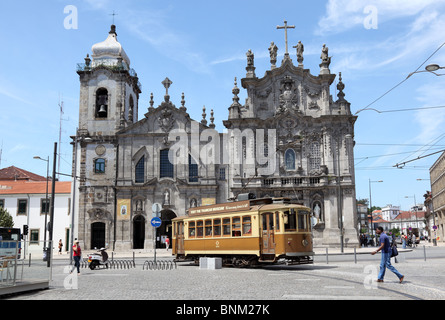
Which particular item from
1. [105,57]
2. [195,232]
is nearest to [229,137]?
[105,57]

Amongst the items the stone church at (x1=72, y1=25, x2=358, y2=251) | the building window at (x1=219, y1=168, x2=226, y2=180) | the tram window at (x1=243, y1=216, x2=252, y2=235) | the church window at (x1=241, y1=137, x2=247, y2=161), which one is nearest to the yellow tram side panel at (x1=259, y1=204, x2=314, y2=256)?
the tram window at (x1=243, y1=216, x2=252, y2=235)

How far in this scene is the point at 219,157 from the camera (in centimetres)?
4488

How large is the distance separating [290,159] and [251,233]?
78.1ft

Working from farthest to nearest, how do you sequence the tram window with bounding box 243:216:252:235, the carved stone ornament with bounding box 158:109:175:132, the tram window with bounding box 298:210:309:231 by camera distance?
the carved stone ornament with bounding box 158:109:175:132
the tram window with bounding box 243:216:252:235
the tram window with bounding box 298:210:309:231

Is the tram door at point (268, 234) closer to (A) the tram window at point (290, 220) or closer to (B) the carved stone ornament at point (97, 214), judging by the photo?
(A) the tram window at point (290, 220)

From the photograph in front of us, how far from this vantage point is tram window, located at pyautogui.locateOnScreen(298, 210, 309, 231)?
800 inches

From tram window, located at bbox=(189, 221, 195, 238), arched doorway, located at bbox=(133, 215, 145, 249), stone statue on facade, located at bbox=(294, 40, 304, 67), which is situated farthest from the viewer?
stone statue on facade, located at bbox=(294, 40, 304, 67)

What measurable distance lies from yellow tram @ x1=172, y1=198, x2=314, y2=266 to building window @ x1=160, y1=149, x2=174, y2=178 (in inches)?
790

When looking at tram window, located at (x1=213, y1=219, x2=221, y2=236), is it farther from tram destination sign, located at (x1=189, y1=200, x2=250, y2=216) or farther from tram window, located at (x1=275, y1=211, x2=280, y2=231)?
tram window, located at (x1=275, y1=211, x2=280, y2=231)

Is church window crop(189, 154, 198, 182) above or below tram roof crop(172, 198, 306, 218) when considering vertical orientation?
above

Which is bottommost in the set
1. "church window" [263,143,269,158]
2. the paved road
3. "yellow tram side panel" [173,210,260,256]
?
the paved road

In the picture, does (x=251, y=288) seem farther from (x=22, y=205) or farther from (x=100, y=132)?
(x=22, y=205)

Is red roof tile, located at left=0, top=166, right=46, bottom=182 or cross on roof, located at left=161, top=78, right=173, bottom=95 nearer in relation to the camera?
cross on roof, located at left=161, top=78, right=173, bottom=95
